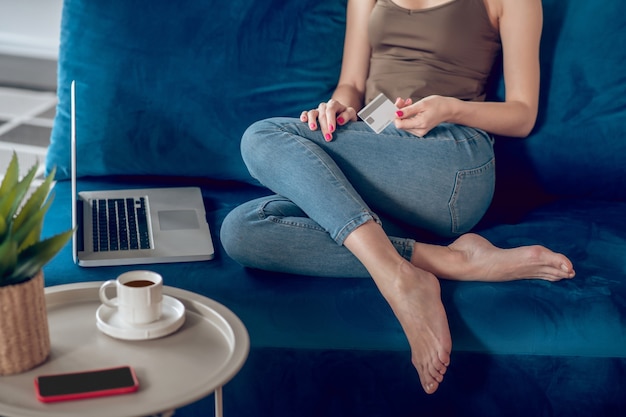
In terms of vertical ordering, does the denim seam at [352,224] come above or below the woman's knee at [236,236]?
above

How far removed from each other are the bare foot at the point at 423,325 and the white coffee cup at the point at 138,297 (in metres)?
0.48

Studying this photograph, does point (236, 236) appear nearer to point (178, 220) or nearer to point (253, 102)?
point (178, 220)

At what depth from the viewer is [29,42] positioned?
3.79 metres

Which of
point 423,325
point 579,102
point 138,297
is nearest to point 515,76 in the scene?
point 579,102

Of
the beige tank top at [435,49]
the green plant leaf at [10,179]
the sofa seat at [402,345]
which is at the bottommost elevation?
the sofa seat at [402,345]

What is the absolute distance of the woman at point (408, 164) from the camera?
1632 mm

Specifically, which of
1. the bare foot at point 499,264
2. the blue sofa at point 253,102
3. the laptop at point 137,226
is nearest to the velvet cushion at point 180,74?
the blue sofa at point 253,102

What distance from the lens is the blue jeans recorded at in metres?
1.67

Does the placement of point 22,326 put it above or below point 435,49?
below

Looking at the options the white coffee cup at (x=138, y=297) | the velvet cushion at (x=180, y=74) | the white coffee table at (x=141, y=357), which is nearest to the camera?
the white coffee table at (x=141, y=357)

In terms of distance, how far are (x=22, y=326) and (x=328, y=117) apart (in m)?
0.85

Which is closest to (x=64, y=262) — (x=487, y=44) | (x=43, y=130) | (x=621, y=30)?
(x=487, y=44)

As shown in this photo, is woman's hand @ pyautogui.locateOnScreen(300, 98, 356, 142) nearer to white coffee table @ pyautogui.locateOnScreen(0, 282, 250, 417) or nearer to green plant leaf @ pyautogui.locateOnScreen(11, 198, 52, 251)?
white coffee table @ pyautogui.locateOnScreen(0, 282, 250, 417)

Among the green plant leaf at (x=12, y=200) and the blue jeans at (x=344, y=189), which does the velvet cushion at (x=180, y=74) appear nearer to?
the blue jeans at (x=344, y=189)
